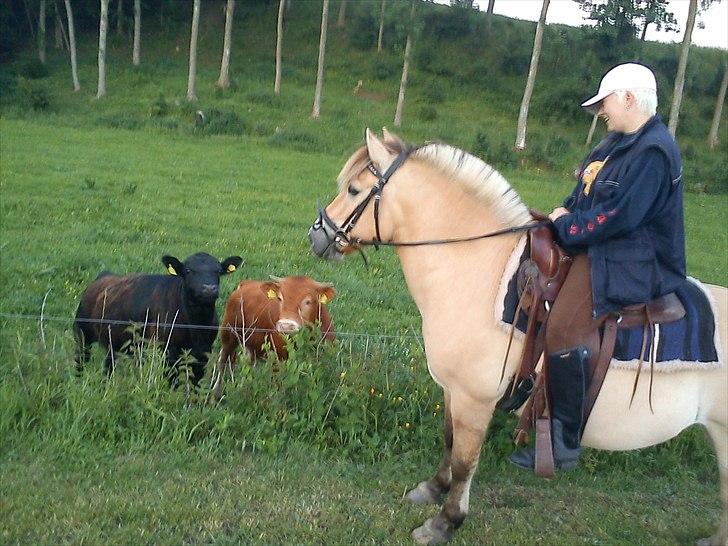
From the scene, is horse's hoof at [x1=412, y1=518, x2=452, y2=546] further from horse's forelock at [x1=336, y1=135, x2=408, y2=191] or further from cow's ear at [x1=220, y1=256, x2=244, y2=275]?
cow's ear at [x1=220, y1=256, x2=244, y2=275]

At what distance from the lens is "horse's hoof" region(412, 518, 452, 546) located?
4.10 metres

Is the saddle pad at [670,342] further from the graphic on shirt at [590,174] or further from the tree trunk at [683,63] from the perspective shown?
the tree trunk at [683,63]


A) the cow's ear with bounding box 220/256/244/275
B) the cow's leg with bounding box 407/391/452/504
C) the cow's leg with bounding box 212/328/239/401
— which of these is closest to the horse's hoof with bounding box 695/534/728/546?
the cow's leg with bounding box 407/391/452/504

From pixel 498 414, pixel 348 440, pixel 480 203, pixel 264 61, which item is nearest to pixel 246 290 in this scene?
pixel 348 440

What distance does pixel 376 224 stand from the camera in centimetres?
397

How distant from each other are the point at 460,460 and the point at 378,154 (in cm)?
192

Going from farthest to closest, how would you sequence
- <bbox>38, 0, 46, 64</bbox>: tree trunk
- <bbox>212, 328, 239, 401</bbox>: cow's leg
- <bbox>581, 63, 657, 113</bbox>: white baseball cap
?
<bbox>38, 0, 46, 64</bbox>: tree trunk, <bbox>212, 328, 239, 401</bbox>: cow's leg, <bbox>581, 63, 657, 113</bbox>: white baseball cap

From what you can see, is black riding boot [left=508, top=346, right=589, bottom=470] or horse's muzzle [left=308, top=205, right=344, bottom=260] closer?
black riding boot [left=508, top=346, right=589, bottom=470]

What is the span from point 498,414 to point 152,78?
34.0 m

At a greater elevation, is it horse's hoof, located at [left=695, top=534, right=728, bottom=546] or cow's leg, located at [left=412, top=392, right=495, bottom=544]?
cow's leg, located at [left=412, top=392, right=495, bottom=544]

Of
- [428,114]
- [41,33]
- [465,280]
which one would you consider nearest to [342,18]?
[428,114]

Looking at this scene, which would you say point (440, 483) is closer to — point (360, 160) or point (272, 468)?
point (272, 468)

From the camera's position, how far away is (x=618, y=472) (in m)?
5.19

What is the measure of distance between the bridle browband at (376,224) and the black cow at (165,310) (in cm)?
208
